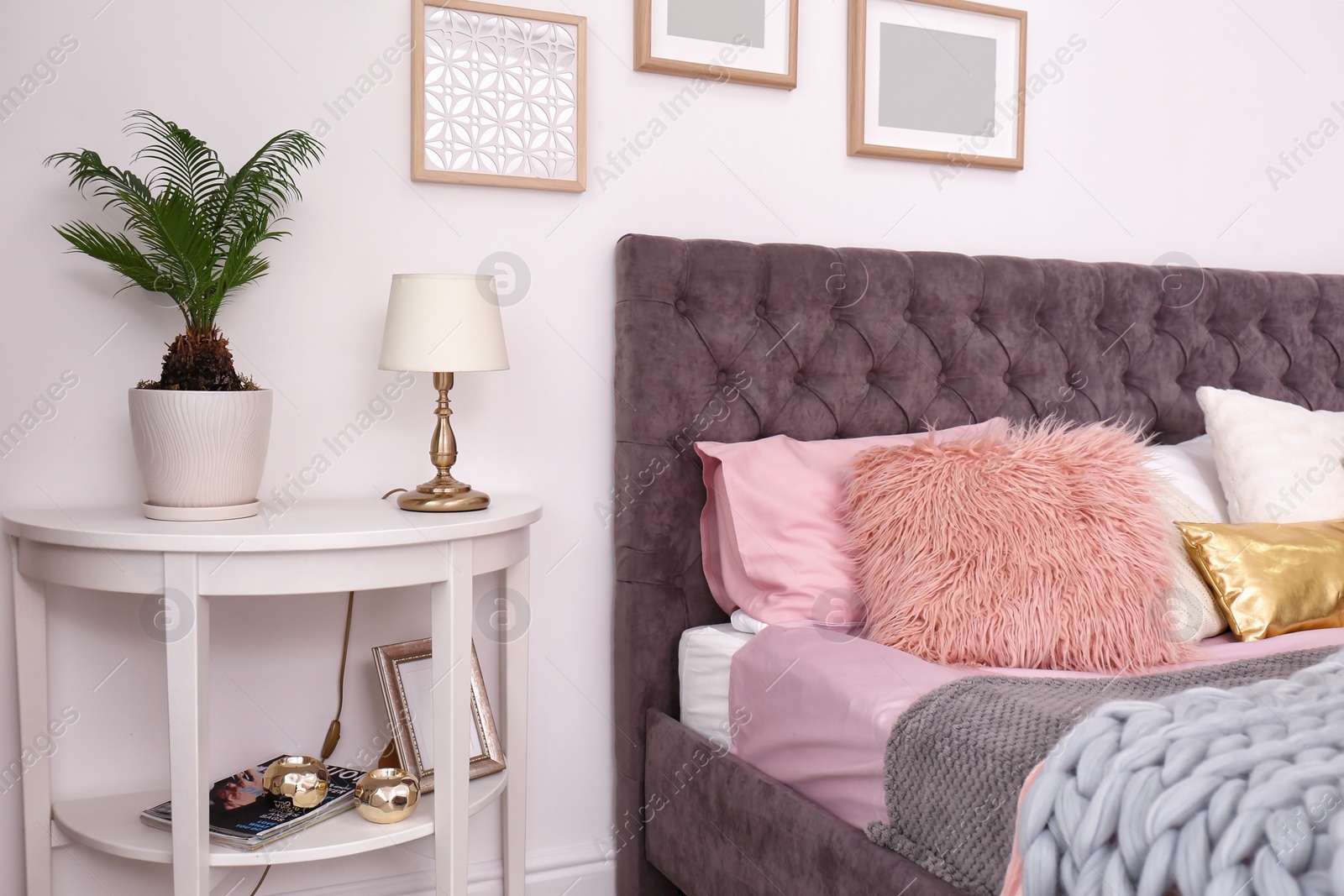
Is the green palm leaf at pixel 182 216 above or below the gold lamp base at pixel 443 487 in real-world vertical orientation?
above

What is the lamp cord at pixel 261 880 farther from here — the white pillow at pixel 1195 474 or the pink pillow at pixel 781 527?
the white pillow at pixel 1195 474

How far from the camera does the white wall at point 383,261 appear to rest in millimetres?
1622

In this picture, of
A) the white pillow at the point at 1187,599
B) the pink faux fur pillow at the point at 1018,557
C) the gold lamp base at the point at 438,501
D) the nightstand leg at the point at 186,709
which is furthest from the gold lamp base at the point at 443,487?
the white pillow at the point at 1187,599

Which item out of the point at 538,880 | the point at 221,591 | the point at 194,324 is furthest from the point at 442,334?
the point at 538,880

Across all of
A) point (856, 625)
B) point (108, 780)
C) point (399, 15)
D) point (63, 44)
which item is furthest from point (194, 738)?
point (399, 15)

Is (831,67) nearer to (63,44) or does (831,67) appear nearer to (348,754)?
(63,44)

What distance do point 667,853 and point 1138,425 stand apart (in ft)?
4.53

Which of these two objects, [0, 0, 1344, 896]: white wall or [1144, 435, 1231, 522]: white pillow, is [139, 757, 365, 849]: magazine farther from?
[1144, 435, 1231, 522]: white pillow

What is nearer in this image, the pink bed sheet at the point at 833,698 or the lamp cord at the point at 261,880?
the pink bed sheet at the point at 833,698

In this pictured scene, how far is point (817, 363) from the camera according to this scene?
1.97 m

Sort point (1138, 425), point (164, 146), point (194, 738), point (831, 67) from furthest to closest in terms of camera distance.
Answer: point (1138, 425)
point (831, 67)
point (164, 146)
point (194, 738)

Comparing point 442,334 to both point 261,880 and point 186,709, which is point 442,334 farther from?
point 261,880

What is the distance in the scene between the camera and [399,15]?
1786 mm

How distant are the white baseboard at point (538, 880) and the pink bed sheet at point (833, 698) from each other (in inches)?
21.2
